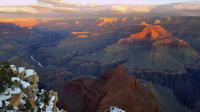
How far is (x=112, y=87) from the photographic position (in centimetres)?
5959

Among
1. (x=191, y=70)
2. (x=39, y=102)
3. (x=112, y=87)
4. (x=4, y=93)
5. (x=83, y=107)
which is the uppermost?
(x=4, y=93)

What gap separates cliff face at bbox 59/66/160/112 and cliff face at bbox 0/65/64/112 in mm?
16909

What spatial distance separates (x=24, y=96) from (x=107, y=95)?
27.6m

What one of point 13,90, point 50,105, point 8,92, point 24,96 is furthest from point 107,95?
point 8,92

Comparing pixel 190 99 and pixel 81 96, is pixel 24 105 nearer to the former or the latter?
pixel 81 96

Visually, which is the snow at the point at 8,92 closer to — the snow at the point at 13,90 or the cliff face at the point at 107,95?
the snow at the point at 13,90

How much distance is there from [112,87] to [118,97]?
20.0 feet

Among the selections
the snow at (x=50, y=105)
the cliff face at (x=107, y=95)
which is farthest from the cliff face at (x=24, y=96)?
the cliff face at (x=107, y=95)

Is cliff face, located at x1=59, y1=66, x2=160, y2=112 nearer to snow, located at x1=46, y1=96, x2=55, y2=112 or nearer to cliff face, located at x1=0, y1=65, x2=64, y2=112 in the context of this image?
snow, located at x1=46, y1=96, x2=55, y2=112

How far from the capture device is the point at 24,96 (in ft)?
96.5

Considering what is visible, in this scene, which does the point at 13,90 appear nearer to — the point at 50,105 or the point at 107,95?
the point at 50,105

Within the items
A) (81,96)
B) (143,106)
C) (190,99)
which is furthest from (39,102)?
(190,99)

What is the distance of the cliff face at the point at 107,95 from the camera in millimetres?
52438

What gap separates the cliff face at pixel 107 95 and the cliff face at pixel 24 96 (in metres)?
16.9
